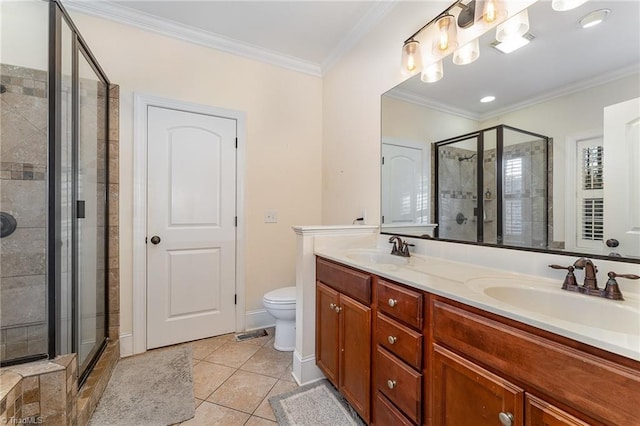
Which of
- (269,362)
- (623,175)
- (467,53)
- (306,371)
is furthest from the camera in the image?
(269,362)

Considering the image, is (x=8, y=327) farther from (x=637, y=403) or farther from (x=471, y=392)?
(x=637, y=403)

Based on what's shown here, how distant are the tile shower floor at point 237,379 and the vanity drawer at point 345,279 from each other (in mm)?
752

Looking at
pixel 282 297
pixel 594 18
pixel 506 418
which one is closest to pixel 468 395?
pixel 506 418

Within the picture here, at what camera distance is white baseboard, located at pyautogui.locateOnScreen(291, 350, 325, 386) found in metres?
1.77

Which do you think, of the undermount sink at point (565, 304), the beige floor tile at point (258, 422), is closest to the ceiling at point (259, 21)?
the undermount sink at point (565, 304)

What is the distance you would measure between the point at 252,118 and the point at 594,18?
7.55 ft

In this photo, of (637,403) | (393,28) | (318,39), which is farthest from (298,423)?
(318,39)

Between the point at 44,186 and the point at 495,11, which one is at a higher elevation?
the point at 495,11

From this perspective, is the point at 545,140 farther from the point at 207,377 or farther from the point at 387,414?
the point at 207,377

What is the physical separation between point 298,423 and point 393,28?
255 cm

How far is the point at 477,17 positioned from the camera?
132 cm

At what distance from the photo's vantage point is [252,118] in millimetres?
2590

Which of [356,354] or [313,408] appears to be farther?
[313,408]

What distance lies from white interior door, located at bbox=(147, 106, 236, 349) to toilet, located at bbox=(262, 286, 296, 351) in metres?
0.53
